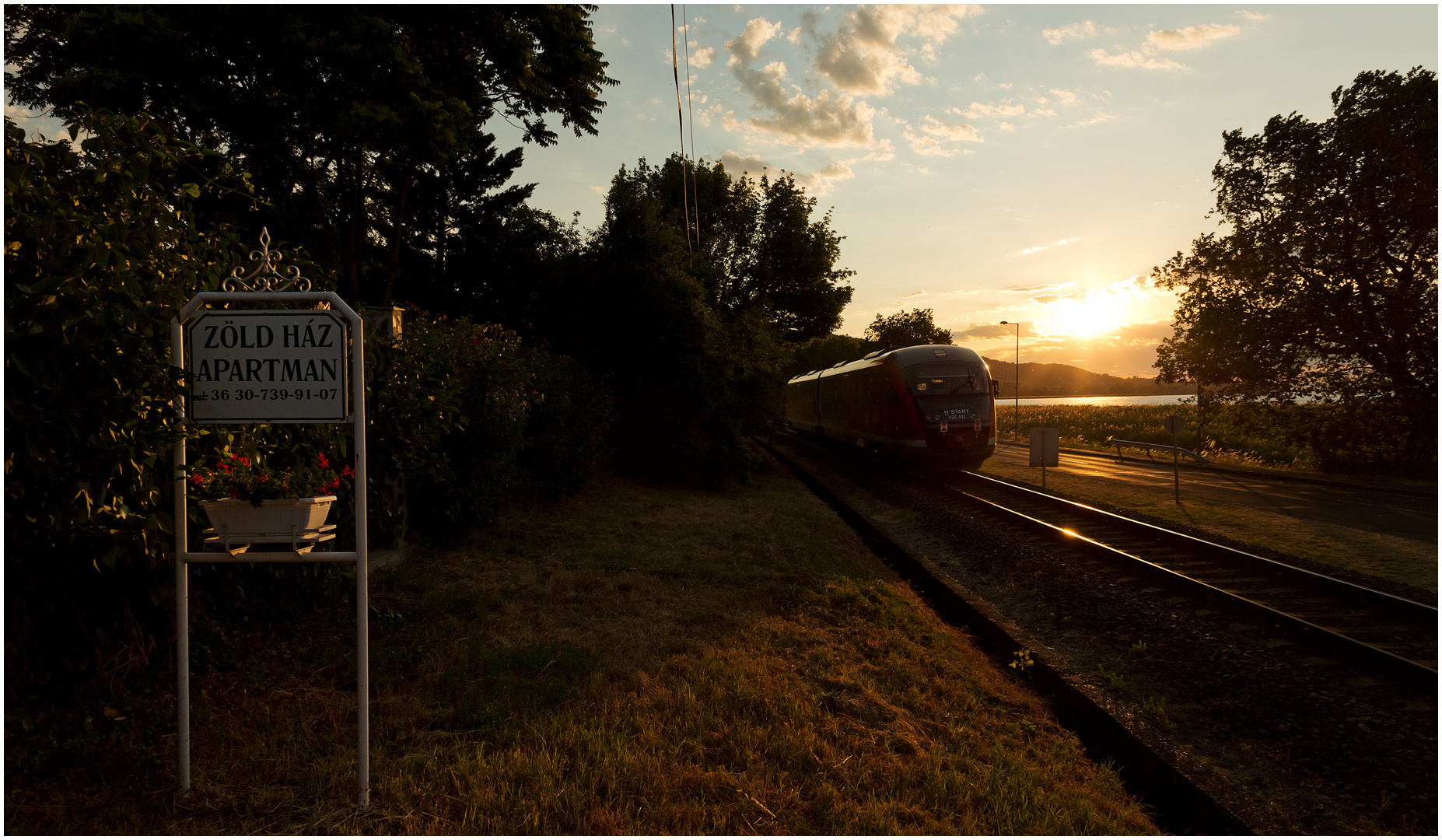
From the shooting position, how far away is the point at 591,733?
377 centimetres

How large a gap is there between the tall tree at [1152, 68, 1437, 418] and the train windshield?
31.5 ft

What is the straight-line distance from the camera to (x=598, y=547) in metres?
8.73

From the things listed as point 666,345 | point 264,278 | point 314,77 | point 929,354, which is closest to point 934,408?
point 929,354

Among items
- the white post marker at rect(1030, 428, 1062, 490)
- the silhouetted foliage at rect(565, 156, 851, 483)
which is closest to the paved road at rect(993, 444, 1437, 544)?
the white post marker at rect(1030, 428, 1062, 490)

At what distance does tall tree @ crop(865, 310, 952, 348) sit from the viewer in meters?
72.1

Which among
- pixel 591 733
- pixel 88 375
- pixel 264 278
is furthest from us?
pixel 591 733

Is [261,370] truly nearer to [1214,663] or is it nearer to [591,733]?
[591,733]

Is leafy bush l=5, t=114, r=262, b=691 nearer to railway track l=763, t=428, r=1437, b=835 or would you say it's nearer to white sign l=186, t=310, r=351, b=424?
white sign l=186, t=310, r=351, b=424

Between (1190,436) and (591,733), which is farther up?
(1190,436)

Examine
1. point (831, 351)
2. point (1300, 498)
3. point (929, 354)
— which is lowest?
point (1300, 498)

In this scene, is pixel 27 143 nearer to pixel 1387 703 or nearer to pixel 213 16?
pixel 1387 703

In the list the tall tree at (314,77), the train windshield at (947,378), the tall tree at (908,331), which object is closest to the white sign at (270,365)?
the tall tree at (314,77)

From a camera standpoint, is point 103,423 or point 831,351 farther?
point 831,351

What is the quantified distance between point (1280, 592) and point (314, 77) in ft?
53.0
